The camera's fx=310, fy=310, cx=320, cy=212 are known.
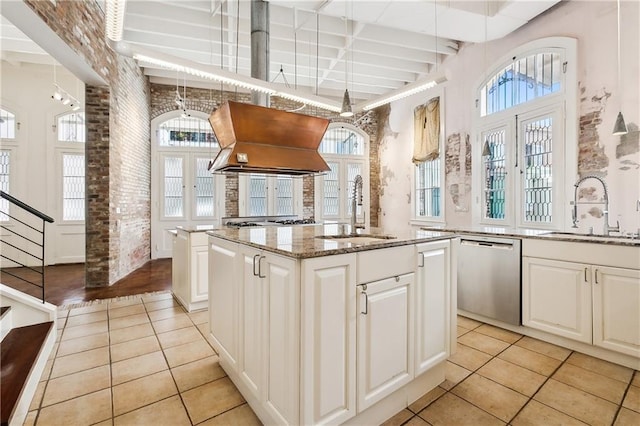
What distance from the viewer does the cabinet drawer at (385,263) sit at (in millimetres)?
1671

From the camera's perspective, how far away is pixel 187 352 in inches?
102

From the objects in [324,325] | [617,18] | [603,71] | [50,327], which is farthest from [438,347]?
[617,18]

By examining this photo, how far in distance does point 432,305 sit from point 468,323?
152cm

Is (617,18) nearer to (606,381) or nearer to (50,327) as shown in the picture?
(606,381)

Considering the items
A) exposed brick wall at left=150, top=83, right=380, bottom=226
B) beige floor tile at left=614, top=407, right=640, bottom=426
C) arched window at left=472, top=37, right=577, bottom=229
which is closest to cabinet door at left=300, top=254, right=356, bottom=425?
beige floor tile at left=614, top=407, right=640, bottom=426

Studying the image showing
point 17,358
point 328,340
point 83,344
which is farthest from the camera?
point 83,344

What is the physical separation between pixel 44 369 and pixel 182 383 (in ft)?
3.61

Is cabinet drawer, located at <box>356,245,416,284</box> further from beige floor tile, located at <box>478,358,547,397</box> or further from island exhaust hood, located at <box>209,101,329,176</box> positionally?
island exhaust hood, located at <box>209,101,329,176</box>

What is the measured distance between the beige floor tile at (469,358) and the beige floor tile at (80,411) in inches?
95.3

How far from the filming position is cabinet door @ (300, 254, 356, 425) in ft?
4.75

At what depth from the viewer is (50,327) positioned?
8.64 ft

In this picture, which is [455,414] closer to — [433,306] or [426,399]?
[426,399]

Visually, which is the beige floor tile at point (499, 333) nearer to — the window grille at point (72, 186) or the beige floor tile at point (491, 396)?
the beige floor tile at point (491, 396)

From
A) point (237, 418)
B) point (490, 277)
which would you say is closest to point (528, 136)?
point (490, 277)
